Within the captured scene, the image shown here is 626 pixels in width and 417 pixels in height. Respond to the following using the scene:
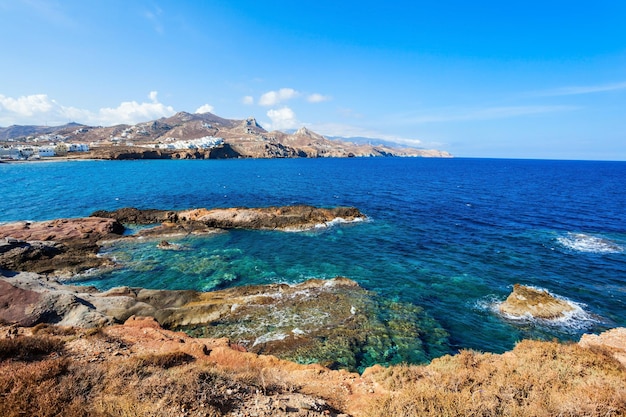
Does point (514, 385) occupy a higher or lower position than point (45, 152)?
lower

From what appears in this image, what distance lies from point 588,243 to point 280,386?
144ft

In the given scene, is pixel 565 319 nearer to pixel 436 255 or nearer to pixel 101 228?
pixel 436 255

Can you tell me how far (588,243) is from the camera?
35.2 m

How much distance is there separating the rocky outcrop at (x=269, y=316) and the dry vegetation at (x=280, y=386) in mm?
4013

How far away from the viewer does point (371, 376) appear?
40.9 feet

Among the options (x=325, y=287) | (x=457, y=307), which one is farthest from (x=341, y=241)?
(x=457, y=307)

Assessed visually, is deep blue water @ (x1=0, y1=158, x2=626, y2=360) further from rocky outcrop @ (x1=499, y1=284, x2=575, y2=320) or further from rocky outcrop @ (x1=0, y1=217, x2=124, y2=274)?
rocky outcrop @ (x1=0, y1=217, x2=124, y2=274)

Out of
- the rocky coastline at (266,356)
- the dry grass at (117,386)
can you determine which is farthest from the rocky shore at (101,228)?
the dry grass at (117,386)

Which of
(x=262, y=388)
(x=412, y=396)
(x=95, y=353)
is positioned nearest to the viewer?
(x=412, y=396)

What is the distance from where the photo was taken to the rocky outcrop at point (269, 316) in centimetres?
1686

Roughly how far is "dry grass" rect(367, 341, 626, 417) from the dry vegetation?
0.03 metres

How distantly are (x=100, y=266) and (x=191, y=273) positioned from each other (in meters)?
9.51

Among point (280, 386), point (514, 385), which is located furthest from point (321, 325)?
point (514, 385)

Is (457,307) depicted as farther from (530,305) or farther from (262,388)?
(262,388)
